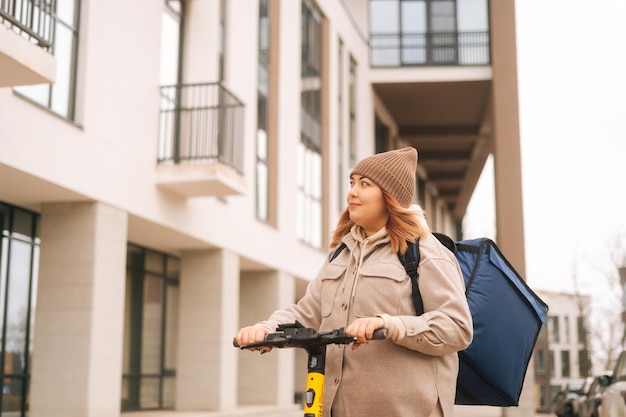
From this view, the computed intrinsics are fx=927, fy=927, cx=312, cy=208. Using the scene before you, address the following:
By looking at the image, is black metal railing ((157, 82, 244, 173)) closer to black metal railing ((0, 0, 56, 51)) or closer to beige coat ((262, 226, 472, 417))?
black metal railing ((0, 0, 56, 51))

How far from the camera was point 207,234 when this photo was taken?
1945cm

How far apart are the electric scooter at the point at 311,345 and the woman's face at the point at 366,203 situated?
0.49m

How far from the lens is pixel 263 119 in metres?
24.3

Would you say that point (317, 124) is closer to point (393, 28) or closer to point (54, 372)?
point (393, 28)

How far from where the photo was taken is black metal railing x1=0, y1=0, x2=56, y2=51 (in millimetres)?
10727

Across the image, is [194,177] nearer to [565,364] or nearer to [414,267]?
[414,267]

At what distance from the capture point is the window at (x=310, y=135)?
2795cm

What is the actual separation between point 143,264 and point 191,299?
132 cm

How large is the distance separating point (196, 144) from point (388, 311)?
47.6ft

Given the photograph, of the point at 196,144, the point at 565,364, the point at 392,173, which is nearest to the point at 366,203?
the point at 392,173

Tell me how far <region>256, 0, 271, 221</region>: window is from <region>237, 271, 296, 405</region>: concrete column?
1.87m

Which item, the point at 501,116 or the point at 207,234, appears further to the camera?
the point at 501,116

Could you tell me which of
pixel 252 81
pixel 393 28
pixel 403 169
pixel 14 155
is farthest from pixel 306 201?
pixel 403 169

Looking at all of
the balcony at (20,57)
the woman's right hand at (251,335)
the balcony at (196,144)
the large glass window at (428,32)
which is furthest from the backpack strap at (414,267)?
the large glass window at (428,32)
